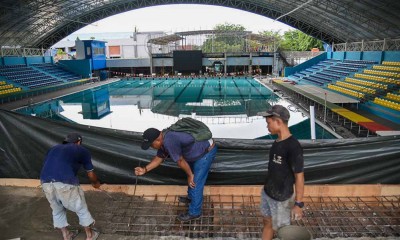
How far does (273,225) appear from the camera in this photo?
2471mm

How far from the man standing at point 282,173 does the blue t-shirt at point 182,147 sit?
31.8 inches

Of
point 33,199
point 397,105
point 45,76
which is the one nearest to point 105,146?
point 33,199

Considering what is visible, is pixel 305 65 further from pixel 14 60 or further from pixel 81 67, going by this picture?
pixel 14 60

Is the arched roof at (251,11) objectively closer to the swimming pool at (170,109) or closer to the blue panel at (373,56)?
the blue panel at (373,56)

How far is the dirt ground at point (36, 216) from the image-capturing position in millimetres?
2980

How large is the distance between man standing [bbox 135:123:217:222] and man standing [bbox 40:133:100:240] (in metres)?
0.58

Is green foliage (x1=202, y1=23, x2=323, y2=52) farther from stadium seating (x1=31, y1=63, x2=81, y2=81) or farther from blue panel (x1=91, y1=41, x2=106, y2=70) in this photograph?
stadium seating (x1=31, y1=63, x2=81, y2=81)

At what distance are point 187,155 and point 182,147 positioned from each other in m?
0.11

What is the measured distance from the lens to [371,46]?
22.5 meters

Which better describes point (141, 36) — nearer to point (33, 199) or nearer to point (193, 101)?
point (193, 101)

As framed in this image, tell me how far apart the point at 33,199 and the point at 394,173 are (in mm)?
4349

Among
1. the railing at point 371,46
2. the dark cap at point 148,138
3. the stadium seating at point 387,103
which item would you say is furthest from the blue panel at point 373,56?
the dark cap at point 148,138

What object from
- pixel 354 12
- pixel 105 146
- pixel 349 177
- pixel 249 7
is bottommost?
pixel 349 177

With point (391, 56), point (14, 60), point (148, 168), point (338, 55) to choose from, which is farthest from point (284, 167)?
point (14, 60)
